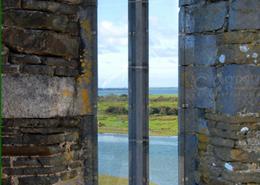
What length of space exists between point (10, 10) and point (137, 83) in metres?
0.96

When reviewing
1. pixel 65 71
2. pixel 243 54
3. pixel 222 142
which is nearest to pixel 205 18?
pixel 243 54

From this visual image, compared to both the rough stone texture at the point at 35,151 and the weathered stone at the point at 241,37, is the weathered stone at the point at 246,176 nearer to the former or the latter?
the weathered stone at the point at 241,37

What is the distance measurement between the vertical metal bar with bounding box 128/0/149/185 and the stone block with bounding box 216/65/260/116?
56cm

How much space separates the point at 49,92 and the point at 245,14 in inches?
53.1

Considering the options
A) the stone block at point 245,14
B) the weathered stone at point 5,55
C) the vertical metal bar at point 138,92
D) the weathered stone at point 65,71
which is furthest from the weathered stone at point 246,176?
the weathered stone at point 5,55

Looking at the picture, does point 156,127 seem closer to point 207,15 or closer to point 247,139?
point 247,139

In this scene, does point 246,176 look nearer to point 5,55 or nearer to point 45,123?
point 45,123

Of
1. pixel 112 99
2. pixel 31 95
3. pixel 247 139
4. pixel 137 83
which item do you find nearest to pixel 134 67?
pixel 137 83

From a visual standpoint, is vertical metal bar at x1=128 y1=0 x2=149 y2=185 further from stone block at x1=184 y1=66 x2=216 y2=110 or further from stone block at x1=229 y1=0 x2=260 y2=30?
stone block at x1=229 y1=0 x2=260 y2=30

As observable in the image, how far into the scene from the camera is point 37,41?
240cm

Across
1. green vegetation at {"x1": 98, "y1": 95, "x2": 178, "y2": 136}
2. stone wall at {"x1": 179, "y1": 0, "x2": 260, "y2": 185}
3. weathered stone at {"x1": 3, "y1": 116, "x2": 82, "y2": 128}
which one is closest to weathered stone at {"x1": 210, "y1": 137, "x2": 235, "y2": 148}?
stone wall at {"x1": 179, "y1": 0, "x2": 260, "y2": 185}

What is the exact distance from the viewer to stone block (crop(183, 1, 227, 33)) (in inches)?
97.3

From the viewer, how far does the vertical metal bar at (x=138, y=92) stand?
2615 millimetres

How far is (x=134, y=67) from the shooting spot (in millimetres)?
2629
